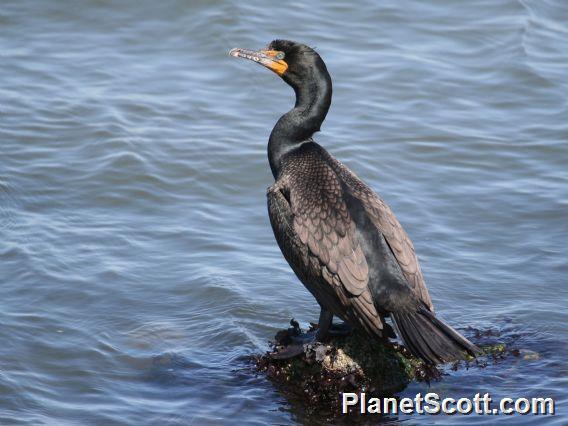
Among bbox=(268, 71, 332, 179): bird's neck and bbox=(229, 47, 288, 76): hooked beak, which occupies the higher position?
bbox=(229, 47, 288, 76): hooked beak

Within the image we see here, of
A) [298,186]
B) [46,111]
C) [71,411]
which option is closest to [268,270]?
[298,186]

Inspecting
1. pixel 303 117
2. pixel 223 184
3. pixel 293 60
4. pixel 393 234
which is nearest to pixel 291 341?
pixel 393 234

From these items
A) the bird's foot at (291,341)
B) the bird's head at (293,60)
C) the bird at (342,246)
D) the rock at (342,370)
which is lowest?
the rock at (342,370)

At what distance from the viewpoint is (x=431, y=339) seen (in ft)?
19.7

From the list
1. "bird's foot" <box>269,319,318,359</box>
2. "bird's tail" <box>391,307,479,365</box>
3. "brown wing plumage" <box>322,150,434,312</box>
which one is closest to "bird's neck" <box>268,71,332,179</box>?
"brown wing plumage" <box>322,150,434,312</box>

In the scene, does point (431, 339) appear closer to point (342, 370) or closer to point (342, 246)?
point (342, 370)

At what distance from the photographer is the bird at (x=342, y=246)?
613cm

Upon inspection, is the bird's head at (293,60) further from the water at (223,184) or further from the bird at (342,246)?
the water at (223,184)

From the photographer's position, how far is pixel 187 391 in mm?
6734

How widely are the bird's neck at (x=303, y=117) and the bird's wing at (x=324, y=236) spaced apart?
40 cm

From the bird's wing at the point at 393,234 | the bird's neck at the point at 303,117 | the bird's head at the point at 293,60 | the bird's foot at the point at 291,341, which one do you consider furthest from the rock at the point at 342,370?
the bird's head at the point at 293,60

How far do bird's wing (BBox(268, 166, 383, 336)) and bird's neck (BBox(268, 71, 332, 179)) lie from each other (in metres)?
0.40

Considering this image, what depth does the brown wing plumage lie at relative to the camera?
636cm

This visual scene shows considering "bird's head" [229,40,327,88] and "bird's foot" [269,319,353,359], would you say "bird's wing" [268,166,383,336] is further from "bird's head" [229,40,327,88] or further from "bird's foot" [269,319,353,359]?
"bird's head" [229,40,327,88]
